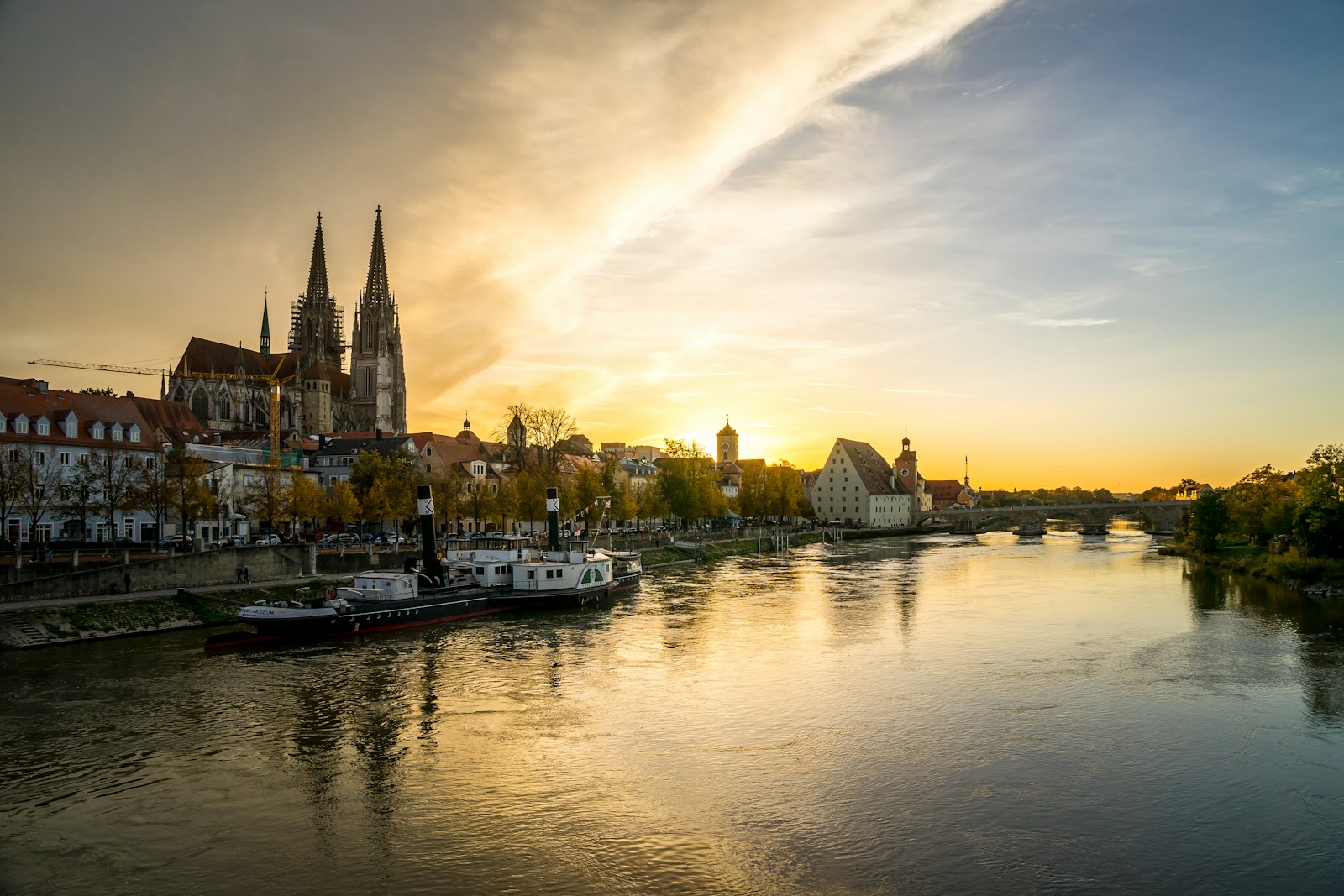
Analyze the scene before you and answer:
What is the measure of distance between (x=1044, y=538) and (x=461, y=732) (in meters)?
128

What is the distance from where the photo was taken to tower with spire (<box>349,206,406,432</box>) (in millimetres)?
156750

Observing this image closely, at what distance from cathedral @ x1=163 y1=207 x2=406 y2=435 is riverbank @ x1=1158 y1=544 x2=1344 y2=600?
113281mm

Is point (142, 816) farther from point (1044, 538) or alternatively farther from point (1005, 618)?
point (1044, 538)

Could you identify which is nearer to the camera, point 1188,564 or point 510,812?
point 510,812

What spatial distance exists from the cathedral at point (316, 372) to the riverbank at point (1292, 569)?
113281mm

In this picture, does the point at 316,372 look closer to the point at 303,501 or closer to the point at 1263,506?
the point at 303,501

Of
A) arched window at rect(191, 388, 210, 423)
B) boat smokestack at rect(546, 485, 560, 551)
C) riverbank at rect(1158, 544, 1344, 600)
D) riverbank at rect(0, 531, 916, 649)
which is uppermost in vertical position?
arched window at rect(191, 388, 210, 423)

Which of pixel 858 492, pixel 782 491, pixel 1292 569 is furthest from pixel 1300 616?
pixel 858 492

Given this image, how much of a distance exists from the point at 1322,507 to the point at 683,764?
5048 centimetres

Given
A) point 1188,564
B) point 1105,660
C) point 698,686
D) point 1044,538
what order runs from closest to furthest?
1. point 698,686
2. point 1105,660
3. point 1188,564
4. point 1044,538

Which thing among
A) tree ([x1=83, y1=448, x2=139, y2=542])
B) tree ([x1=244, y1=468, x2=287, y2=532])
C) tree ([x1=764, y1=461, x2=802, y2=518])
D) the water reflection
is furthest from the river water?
tree ([x1=764, y1=461, x2=802, y2=518])

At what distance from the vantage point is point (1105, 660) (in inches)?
1362

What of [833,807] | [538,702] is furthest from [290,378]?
[833,807]

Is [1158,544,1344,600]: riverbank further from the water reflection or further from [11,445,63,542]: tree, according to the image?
[11,445,63,542]: tree
